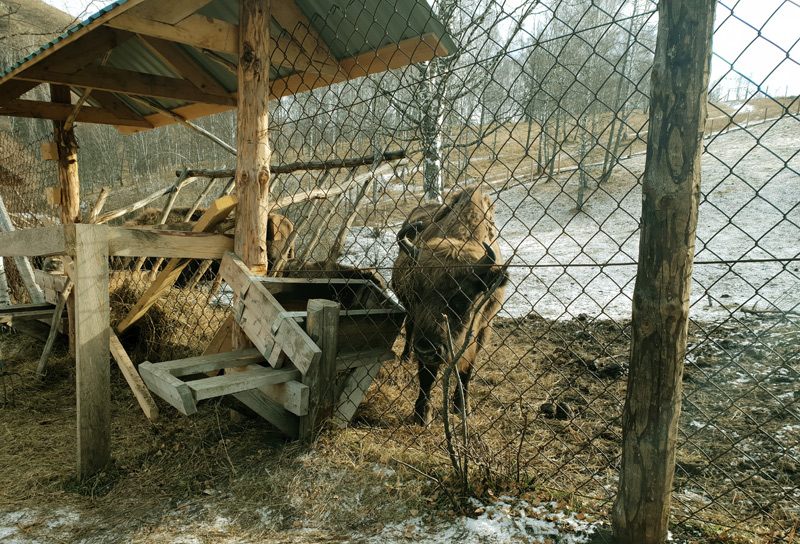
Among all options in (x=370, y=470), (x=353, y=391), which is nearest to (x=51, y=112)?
(x=353, y=391)

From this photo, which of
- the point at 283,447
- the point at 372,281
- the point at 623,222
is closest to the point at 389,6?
the point at 372,281

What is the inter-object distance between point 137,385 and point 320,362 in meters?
2.02

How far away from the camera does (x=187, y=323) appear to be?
5867 mm

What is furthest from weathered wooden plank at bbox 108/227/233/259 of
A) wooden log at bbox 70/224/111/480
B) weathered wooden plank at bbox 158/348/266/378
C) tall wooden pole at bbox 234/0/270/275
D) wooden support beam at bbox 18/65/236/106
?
wooden support beam at bbox 18/65/236/106

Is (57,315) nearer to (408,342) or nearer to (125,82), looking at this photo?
(125,82)

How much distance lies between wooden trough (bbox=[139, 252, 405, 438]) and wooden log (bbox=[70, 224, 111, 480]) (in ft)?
1.78

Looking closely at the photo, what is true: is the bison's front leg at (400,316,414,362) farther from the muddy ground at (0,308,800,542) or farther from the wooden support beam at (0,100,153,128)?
the wooden support beam at (0,100,153,128)

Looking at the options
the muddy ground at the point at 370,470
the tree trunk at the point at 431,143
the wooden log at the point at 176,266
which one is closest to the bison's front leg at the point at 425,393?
the muddy ground at the point at 370,470

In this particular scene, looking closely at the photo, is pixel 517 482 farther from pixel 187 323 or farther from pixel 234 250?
pixel 187 323

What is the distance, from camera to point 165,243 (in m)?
3.55

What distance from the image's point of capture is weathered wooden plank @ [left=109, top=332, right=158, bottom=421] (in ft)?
12.9

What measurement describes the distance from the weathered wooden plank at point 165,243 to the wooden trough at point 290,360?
134mm

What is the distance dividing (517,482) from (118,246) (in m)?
3.04

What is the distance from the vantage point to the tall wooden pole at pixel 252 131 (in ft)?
11.3
